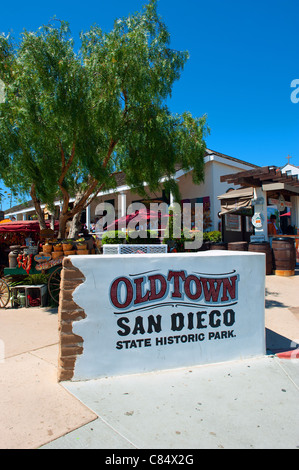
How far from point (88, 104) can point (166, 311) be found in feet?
17.7

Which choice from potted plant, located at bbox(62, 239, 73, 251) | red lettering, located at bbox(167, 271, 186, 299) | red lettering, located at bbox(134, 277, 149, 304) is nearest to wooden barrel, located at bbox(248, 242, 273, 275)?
potted plant, located at bbox(62, 239, 73, 251)

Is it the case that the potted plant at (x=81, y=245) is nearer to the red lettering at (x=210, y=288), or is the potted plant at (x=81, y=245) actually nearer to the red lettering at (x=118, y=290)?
the red lettering at (x=118, y=290)

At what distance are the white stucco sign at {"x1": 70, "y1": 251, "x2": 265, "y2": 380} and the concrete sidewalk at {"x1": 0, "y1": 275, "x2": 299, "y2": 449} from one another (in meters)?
0.19

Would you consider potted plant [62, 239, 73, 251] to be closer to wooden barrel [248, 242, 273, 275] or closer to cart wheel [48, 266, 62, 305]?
cart wheel [48, 266, 62, 305]

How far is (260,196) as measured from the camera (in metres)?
11.4

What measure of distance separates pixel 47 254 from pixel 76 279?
14.2 feet

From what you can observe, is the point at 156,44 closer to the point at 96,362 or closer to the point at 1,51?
the point at 1,51

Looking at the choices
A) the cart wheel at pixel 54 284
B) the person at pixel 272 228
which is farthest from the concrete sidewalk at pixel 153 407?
the person at pixel 272 228

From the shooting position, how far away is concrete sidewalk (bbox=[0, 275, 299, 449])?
259cm

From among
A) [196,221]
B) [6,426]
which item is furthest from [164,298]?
[196,221]

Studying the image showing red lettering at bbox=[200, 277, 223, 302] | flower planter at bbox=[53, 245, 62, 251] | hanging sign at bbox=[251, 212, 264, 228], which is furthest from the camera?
hanging sign at bbox=[251, 212, 264, 228]

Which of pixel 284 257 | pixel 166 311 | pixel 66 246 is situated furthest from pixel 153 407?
pixel 284 257

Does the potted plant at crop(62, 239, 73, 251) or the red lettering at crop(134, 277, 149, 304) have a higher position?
the potted plant at crop(62, 239, 73, 251)

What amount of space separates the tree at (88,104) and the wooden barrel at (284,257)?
4.50 meters
